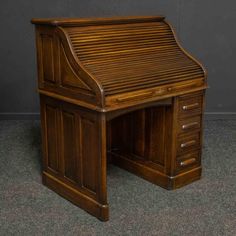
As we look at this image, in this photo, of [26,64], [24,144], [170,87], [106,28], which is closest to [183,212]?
[170,87]

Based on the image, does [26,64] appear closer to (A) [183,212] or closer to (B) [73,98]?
(B) [73,98]

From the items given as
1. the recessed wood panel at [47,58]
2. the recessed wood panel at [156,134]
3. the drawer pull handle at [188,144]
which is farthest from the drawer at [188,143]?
the recessed wood panel at [47,58]

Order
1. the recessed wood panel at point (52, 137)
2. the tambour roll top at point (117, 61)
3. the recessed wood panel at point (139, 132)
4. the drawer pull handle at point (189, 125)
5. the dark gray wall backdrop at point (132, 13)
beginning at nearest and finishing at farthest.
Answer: the tambour roll top at point (117, 61) < the recessed wood panel at point (52, 137) < the drawer pull handle at point (189, 125) < the recessed wood panel at point (139, 132) < the dark gray wall backdrop at point (132, 13)

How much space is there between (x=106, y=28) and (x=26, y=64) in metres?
2.09

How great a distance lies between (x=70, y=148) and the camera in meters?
3.14

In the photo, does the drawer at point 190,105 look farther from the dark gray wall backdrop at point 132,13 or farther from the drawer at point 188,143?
the dark gray wall backdrop at point 132,13

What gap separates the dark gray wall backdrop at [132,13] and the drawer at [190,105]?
5.42 ft

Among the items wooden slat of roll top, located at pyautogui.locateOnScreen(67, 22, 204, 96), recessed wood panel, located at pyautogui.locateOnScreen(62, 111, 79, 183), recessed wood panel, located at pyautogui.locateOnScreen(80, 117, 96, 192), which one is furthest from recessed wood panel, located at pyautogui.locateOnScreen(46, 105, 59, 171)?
wooden slat of roll top, located at pyautogui.locateOnScreen(67, 22, 204, 96)

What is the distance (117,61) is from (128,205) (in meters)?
1.00

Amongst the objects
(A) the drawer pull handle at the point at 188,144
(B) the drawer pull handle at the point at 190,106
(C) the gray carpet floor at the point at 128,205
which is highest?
(B) the drawer pull handle at the point at 190,106

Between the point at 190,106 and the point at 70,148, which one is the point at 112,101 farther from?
the point at 190,106

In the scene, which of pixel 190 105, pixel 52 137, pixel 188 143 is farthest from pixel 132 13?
pixel 52 137

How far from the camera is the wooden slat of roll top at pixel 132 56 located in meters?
2.85

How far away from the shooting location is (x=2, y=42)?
A: 4.87 meters
